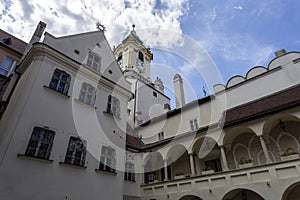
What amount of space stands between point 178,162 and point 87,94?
9914mm

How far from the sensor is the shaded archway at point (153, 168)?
685 inches

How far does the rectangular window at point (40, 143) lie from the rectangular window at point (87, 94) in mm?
3049

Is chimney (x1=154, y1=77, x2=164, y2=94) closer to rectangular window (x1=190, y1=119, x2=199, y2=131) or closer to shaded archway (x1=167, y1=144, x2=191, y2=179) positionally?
rectangular window (x1=190, y1=119, x2=199, y2=131)

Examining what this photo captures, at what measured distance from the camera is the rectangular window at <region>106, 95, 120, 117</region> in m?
14.0

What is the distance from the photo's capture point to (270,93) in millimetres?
15500

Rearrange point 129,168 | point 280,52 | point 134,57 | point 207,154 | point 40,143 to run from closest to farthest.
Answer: point 40,143
point 129,168
point 207,154
point 280,52
point 134,57

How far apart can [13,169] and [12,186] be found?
Answer: 66cm

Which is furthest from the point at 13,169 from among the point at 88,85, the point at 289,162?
the point at 289,162

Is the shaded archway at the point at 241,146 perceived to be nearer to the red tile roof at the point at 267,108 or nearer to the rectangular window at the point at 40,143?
the red tile roof at the point at 267,108

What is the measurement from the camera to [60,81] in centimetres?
1155

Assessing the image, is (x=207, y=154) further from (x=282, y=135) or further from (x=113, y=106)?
(x=113, y=106)

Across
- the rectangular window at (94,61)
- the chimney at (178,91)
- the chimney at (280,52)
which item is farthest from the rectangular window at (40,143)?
the chimney at (280,52)

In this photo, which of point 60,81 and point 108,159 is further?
point 108,159

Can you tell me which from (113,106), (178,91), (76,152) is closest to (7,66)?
(113,106)
